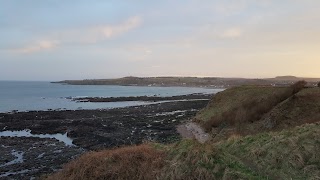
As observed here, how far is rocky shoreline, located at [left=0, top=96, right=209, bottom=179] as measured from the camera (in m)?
20.8

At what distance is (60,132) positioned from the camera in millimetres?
34531

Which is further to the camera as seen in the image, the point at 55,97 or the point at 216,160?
the point at 55,97

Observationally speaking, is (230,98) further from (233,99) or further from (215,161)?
(215,161)

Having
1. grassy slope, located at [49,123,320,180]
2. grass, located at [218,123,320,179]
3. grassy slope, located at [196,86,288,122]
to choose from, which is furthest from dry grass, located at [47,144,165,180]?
grassy slope, located at [196,86,288,122]

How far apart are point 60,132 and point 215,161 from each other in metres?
27.9

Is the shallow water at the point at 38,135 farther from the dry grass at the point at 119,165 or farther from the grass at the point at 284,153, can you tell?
the grass at the point at 284,153

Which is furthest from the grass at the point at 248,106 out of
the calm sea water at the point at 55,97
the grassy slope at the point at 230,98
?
the calm sea water at the point at 55,97

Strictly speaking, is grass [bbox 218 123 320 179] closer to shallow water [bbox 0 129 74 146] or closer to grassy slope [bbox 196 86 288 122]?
shallow water [bbox 0 129 74 146]

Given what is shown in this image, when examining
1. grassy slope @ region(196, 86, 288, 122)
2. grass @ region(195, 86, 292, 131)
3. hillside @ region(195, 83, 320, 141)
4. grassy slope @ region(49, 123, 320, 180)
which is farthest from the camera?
grassy slope @ region(196, 86, 288, 122)

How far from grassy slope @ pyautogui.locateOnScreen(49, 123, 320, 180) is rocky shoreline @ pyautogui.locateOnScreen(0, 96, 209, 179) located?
9.83m

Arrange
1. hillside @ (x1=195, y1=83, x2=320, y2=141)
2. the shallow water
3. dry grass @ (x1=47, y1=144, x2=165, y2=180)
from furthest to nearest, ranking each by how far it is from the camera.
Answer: the shallow water
hillside @ (x1=195, y1=83, x2=320, y2=141)
dry grass @ (x1=47, y1=144, x2=165, y2=180)

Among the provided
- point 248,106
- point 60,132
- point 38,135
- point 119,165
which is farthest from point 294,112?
point 38,135

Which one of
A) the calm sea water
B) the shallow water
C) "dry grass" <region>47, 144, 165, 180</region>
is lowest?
the shallow water

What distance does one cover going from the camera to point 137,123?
39500 mm
